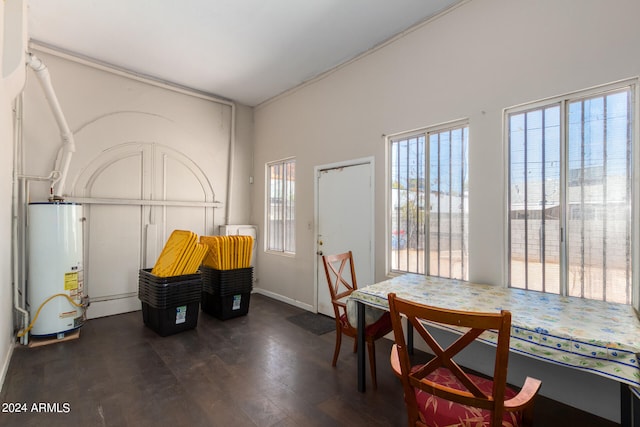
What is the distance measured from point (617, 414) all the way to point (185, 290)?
3.84 m

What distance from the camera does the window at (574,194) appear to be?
2047mm

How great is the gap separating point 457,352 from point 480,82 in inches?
94.1

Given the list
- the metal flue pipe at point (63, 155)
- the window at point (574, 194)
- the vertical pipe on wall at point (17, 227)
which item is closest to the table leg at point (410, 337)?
the window at point (574, 194)

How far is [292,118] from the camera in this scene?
4.62 meters

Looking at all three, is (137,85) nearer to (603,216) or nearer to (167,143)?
(167,143)

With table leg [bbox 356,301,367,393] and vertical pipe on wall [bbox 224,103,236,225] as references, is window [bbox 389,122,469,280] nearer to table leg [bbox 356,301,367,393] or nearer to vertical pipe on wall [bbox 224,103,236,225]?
table leg [bbox 356,301,367,393]

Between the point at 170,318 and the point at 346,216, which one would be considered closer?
the point at 170,318

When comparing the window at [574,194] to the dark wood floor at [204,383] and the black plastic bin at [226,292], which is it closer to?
the dark wood floor at [204,383]

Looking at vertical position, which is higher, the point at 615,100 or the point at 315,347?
the point at 615,100

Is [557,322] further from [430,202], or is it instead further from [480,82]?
[480,82]

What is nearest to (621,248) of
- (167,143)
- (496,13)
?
(496,13)

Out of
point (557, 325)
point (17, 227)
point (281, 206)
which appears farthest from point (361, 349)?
point (17, 227)

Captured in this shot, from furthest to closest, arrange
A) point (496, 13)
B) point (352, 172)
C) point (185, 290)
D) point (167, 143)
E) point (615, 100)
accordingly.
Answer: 1. point (167, 143)
2. point (352, 172)
3. point (185, 290)
4. point (496, 13)
5. point (615, 100)

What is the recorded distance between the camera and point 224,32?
321cm
